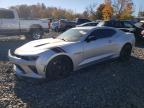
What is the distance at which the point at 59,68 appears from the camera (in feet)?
27.8

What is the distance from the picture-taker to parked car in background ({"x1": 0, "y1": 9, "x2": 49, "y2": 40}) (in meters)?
19.0

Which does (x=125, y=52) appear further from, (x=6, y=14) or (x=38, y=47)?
(x=6, y=14)

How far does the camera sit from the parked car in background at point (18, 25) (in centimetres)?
1897

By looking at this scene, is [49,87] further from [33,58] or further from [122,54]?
[122,54]

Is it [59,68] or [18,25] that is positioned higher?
[59,68]

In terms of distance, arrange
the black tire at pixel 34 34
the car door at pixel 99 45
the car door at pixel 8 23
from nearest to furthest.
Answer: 1. the car door at pixel 99 45
2. the car door at pixel 8 23
3. the black tire at pixel 34 34

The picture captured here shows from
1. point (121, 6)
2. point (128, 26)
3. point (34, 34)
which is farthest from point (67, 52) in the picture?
point (121, 6)

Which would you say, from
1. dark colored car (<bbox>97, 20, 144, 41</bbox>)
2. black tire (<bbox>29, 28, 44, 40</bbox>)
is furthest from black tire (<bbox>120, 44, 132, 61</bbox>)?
black tire (<bbox>29, 28, 44, 40</bbox>)

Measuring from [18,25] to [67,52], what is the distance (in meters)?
11.6

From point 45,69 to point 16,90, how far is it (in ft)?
3.22

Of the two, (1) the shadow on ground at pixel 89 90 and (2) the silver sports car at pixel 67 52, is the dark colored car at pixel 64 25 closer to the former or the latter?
(2) the silver sports car at pixel 67 52

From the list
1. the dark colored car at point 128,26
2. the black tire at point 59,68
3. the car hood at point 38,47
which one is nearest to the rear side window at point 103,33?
the car hood at point 38,47

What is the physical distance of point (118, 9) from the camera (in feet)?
232

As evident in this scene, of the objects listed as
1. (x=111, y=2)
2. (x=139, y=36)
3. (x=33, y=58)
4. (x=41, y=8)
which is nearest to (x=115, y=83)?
(x=33, y=58)
